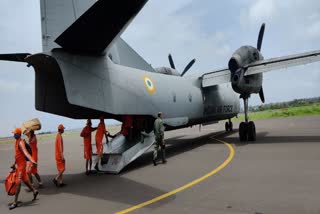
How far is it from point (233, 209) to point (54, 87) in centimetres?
584

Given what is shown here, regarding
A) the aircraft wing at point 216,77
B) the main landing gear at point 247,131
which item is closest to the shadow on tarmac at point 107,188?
the main landing gear at point 247,131

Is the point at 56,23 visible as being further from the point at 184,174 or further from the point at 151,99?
the point at 184,174

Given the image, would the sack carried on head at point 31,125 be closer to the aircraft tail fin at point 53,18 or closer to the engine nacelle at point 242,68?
the aircraft tail fin at point 53,18

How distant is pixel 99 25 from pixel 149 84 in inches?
194

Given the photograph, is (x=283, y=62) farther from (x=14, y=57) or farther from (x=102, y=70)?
(x=14, y=57)

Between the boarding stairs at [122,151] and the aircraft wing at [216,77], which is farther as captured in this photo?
the aircraft wing at [216,77]

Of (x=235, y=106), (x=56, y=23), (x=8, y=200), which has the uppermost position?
(x=56, y=23)

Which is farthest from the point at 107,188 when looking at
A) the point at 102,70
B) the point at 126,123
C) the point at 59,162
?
the point at 126,123

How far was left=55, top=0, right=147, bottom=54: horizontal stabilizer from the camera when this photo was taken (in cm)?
659

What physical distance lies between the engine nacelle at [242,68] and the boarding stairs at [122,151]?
6.43 meters

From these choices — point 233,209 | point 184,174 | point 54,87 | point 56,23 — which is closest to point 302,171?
point 184,174

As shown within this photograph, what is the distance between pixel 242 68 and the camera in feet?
51.0

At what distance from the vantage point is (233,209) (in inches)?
216

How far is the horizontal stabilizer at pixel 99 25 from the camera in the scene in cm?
659
